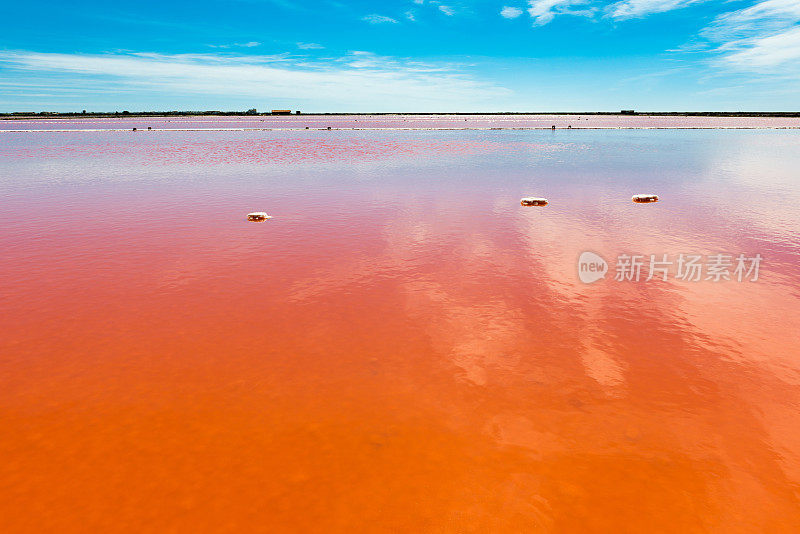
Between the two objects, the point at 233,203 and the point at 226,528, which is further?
the point at 233,203

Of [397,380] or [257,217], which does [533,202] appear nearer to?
[257,217]

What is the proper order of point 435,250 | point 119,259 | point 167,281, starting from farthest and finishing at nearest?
point 435,250 < point 119,259 < point 167,281

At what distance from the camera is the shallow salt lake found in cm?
493

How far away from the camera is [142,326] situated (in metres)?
8.84

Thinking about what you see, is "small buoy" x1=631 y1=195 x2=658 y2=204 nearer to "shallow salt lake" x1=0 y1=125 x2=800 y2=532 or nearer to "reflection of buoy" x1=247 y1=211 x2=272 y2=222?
"shallow salt lake" x1=0 y1=125 x2=800 y2=532

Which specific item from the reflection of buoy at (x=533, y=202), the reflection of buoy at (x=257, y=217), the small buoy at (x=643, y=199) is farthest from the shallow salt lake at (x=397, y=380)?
the small buoy at (x=643, y=199)

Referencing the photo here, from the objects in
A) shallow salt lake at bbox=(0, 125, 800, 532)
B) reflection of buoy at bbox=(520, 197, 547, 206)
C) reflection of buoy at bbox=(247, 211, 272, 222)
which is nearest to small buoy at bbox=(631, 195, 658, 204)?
reflection of buoy at bbox=(520, 197, 547, 206)

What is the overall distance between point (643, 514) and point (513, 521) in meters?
1.43

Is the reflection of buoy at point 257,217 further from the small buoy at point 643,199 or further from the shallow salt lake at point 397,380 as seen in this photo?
the small buoy at point 643,199

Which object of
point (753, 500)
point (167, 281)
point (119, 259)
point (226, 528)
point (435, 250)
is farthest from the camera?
point (435, 250)

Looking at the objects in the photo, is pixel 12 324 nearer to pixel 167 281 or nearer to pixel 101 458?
pixel 167 281

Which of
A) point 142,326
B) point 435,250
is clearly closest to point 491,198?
point 435,250

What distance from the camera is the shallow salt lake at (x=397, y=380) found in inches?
194

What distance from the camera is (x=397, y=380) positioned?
7098 millimetres
